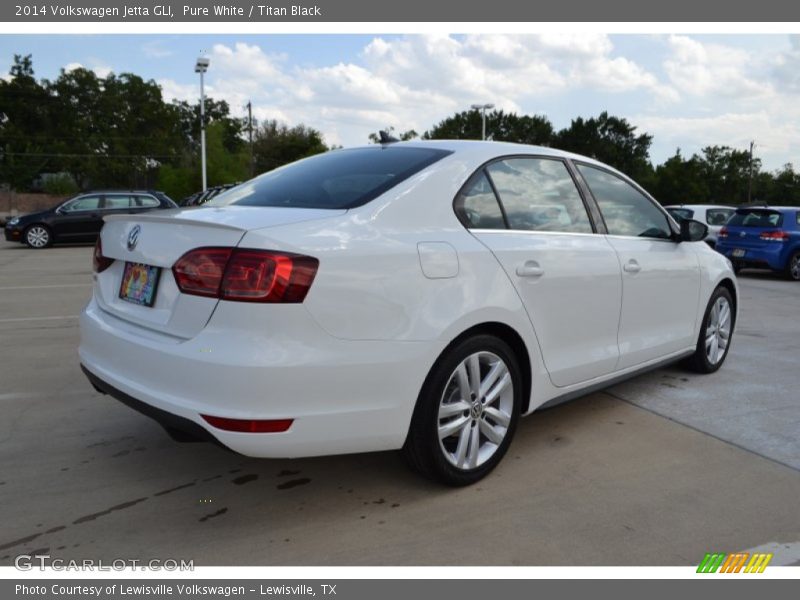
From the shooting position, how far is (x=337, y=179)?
3365mm

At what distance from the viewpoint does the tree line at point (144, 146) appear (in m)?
67.1

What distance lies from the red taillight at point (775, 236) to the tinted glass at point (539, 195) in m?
11.3

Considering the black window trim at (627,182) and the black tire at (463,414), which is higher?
the black window trim at (627,182)

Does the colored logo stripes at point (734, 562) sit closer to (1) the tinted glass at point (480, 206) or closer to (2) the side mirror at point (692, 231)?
(1) the tinted glass at point (480, 206)

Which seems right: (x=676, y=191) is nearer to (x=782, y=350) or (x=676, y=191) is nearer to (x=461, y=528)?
(x=782, y=350)

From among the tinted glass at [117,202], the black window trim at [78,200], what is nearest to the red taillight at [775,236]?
the tinted glass at [117,202]

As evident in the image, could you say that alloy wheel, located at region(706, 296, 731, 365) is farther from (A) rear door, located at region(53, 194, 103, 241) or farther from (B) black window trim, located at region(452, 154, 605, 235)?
(A) rear door, located at region(53, 194, 103, 241)

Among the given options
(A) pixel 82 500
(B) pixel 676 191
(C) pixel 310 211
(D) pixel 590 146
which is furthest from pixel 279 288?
(D) pixel 590 146

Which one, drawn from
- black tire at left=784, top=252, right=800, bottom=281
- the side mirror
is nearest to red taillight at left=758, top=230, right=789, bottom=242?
black tire at left=784, top=252, right=800, bottom=281

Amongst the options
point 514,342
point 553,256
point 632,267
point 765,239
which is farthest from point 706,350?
point 765,239

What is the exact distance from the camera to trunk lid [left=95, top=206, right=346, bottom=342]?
267cm

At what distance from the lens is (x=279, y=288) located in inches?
100

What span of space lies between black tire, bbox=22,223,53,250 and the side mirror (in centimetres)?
1828

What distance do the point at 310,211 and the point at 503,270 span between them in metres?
0.97
